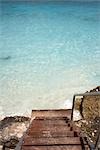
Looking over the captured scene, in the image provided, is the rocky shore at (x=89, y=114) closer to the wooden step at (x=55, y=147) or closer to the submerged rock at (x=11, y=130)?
the submerged rock at (x=11, y=130)

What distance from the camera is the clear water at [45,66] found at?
1483 cm

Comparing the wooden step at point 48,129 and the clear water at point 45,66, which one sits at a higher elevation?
the wooden step at point 48,129

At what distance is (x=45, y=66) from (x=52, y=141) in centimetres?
1555

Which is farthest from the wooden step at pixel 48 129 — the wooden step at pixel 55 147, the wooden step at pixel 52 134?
the wooden step at pixel 55 147

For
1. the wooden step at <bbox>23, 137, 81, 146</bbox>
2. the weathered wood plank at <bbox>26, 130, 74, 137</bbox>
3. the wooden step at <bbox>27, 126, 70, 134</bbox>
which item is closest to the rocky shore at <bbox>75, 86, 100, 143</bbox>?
the wooden step at <bbox>27, 126, 70, 134</bbox>

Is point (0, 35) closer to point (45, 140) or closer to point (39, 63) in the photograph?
point (39, 63)

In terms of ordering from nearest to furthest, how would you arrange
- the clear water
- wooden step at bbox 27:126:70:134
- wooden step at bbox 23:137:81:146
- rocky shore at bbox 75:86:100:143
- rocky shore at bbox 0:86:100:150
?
1. wooden step at bbox 23:137:81:146
2. wooden step at bbox 27:126:70:134
3. rocky shore at bbox 0:86:100:150
4. rocky shore at bbox 75:86:100:143
5. the clear water

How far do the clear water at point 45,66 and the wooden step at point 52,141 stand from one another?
23.8 feet

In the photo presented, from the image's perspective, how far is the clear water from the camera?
584 inches

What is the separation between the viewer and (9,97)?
1515 cm

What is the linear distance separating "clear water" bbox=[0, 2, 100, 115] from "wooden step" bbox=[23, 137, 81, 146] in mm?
7241

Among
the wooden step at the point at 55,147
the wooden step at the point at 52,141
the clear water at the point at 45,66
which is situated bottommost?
the clear water at the point at 45,66

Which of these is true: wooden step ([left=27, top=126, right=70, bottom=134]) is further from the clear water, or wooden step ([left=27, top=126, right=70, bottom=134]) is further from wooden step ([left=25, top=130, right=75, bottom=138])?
the clear water

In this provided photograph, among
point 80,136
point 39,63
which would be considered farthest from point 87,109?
point 39,63
